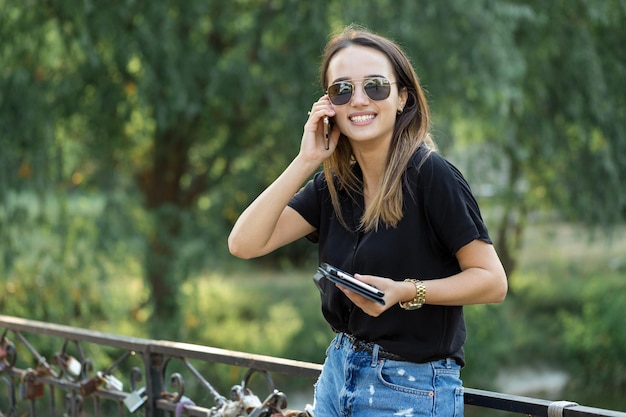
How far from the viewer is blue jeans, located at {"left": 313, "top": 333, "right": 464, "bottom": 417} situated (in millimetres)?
1900

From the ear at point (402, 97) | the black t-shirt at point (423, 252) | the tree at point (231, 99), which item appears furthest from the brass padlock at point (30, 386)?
the tree at point (231, 99)

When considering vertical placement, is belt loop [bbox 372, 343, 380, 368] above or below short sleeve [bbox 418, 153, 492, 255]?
below

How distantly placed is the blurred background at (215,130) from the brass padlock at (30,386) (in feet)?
12.3

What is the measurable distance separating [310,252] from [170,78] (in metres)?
2.78

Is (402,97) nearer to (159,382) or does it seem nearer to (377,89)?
(377,89)

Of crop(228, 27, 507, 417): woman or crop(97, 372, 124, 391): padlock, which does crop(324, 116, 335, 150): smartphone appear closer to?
crop(228, 27, 507, 417): woman

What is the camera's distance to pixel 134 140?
9.01m

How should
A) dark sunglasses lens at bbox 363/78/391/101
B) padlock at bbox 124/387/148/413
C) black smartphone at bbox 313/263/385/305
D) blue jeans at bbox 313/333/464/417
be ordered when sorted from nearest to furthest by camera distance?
black smartphone at bbox 313/263/385/305 → blue jeans at bbox 313/333/464/417 → dark sunglasses lens at bbox 363/78/391/101 → padlock at bbox 124/387/148/413

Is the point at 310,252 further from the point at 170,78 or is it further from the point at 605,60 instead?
the point at 605,60

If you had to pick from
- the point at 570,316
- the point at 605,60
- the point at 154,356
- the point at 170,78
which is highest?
the point at 605,60

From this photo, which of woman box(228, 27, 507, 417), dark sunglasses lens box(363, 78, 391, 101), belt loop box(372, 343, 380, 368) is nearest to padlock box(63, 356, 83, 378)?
woman box(228, 27, 507, 417)

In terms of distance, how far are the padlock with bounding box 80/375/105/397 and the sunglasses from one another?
189 cm

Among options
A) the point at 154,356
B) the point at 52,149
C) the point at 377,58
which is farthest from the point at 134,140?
the point at 377,58

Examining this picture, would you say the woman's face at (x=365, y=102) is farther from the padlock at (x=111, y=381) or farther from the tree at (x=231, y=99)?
the tree at (x=231, y=99)
